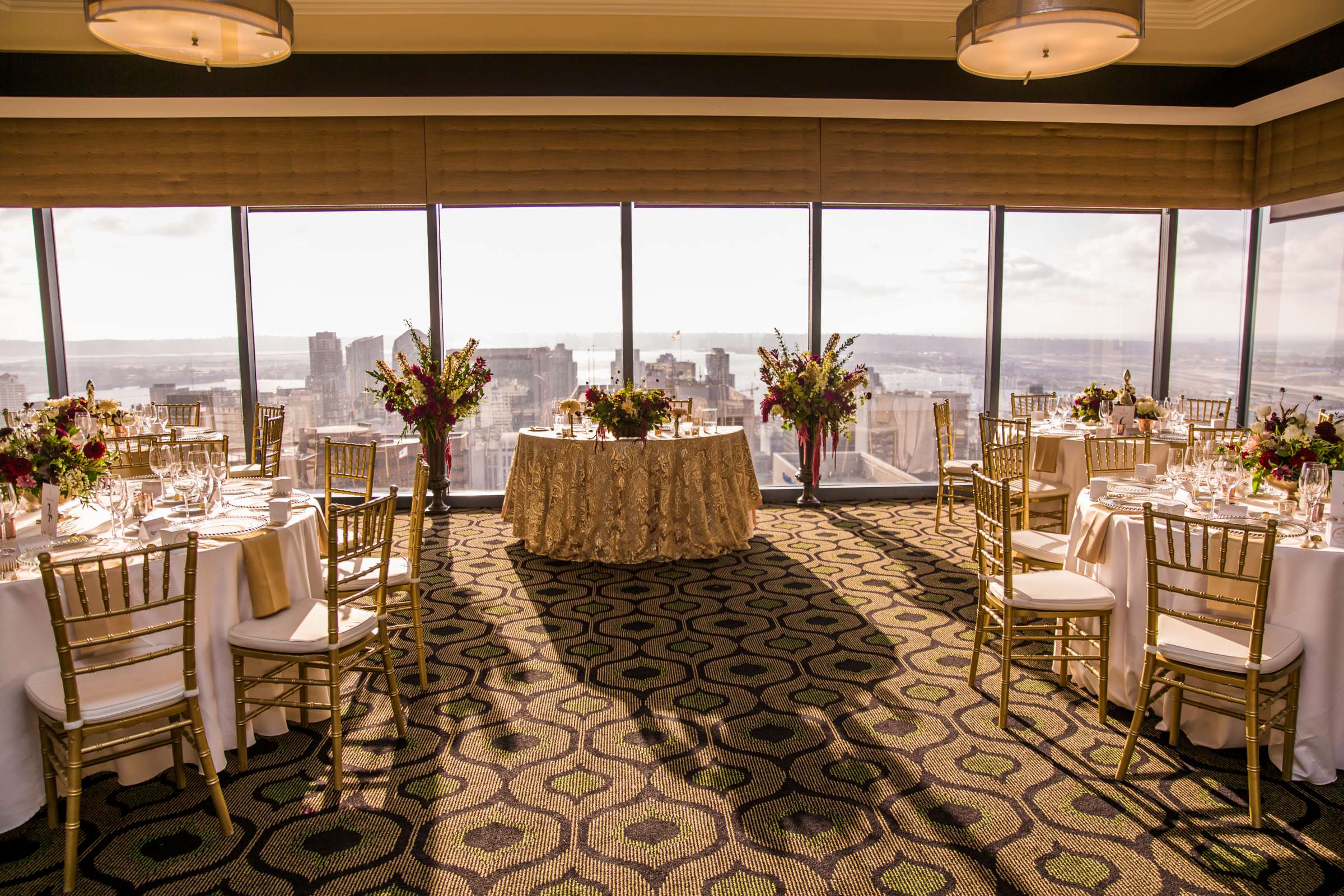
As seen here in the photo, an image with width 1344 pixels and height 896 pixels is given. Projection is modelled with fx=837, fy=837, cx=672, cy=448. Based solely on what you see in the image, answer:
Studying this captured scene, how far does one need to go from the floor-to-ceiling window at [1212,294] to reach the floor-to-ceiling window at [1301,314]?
0.64 ft

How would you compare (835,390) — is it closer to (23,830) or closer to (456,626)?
(456,626)

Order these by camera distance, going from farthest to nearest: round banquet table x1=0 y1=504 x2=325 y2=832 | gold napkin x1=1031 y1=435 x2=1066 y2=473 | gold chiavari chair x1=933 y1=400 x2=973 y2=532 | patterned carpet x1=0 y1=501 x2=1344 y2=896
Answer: gold chiavari chair x1=933 y1=400 x2=973 y2=532 → gold napkin x1=1031 y1=435 x2=1066 y2=473 → round banquet table x1=0 y1=504 x2=325 y2=832 → patterned carpet x1=0 y1=501 x2=1344 y2=896

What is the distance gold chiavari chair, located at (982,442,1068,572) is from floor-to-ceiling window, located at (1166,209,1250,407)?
14.9 ft

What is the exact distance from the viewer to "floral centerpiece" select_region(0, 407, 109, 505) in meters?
3.44

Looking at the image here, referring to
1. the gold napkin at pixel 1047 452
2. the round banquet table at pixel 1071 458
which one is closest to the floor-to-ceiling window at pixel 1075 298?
the round banquet table at pixel 1071 458

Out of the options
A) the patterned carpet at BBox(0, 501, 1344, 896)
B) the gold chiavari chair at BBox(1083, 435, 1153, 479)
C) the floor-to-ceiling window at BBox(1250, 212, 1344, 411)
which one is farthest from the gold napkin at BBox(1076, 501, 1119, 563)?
the floor-to-ceiling window at BBox(1250, 212, 1344, 411)

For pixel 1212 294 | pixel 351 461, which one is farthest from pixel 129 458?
pixel 1212 294

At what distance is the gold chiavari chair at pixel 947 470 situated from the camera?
7086mm

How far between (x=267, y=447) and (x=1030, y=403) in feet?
21.8

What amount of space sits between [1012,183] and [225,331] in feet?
25.3

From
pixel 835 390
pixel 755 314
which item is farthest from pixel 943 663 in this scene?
pixel 755 314

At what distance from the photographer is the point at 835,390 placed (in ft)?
24.8

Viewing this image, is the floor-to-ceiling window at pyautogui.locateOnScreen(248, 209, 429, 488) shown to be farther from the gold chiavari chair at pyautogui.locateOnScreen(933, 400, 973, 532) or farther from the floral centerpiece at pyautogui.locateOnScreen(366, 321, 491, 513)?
the gold chiavari chair at pyautogui.locateOnScreen(933, 400, 973, 532)

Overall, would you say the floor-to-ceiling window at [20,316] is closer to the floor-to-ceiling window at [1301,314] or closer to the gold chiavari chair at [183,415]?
the gold chiavari chair at [183,415]
